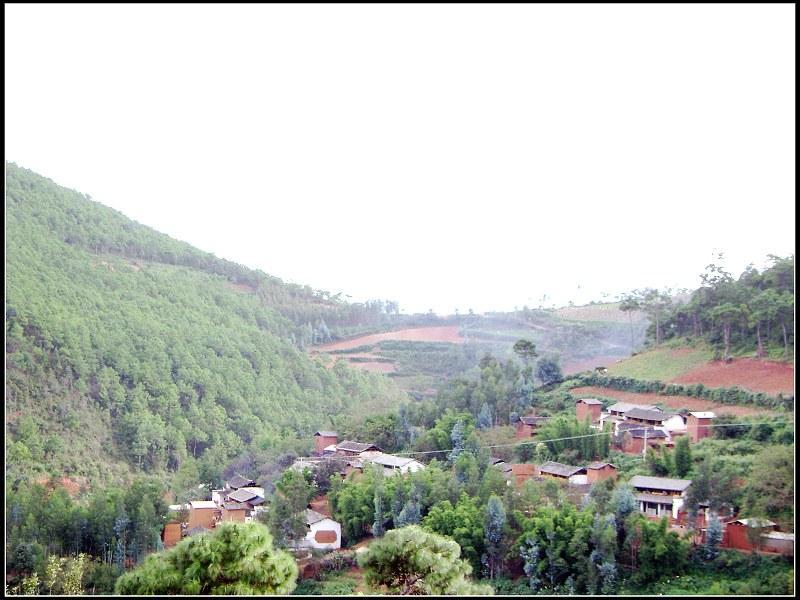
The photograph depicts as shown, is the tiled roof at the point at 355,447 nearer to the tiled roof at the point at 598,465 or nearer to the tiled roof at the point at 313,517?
the tiled roof at the point at 313,517

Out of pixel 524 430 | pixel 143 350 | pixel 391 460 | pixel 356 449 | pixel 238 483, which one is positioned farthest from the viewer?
pixel 143 350

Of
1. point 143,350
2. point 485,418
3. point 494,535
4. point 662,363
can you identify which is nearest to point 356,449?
point 485,418

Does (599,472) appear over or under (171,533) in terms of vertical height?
over

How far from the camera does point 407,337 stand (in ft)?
79.0

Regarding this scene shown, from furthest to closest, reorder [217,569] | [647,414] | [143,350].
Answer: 1. [143,350]
2. [647,414]
3. [217,569]

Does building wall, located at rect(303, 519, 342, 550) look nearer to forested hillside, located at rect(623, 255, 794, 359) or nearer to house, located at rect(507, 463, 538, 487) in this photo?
house, located at rect(507, 463, 538, 487)

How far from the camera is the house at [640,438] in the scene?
12.3m

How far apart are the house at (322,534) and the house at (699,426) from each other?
5.20 m

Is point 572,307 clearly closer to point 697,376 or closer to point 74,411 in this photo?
point 697,376

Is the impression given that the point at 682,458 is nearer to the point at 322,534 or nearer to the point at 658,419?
the point at 658,419

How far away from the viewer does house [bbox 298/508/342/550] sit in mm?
11172

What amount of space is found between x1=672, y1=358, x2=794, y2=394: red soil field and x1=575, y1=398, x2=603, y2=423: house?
6.24 feet

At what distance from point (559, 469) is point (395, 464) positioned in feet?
8.85

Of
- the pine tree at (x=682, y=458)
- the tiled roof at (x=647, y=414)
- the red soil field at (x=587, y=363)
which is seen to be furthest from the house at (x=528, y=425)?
the red soil field at (x=587, y=363)
